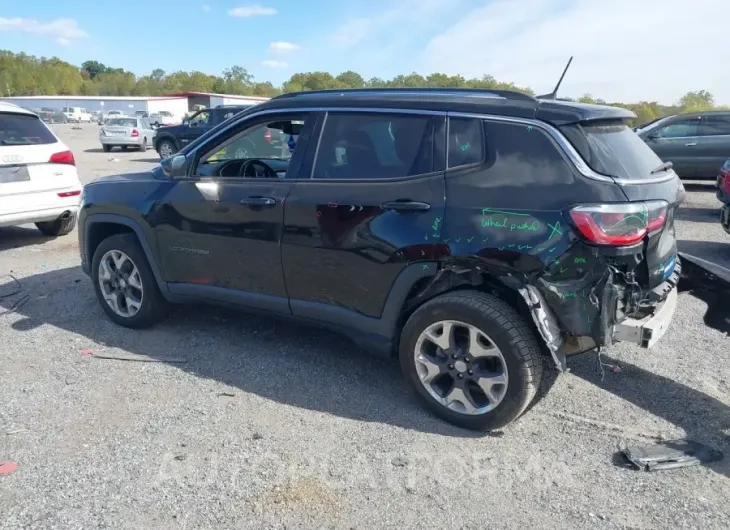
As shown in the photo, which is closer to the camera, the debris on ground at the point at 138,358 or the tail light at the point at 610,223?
the tail light at the point at 610,223

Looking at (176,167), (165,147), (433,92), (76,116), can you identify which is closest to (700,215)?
(433,92)

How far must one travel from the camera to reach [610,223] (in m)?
3.03

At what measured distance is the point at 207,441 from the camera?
11.0ft

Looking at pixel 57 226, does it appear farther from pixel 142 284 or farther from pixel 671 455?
pixel 671 455

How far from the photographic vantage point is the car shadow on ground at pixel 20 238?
7961mm

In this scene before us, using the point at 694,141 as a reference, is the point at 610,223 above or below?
A: below

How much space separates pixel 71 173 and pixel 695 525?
297 inches

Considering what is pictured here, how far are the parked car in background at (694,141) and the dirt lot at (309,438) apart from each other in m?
9.26

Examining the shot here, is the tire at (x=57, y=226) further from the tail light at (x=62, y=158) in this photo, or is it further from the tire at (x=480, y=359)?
the tire at (x=480, y=359)

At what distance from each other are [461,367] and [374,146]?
1.46 meters

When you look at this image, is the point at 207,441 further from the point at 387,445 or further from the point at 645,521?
the point at 645,521

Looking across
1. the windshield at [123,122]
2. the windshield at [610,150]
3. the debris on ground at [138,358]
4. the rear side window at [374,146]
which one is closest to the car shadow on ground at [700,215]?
the windshield at [610,150]

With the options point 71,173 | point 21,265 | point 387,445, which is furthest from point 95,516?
point 71,173

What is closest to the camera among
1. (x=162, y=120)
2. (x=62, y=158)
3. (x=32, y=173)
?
(x=32, y=173)
